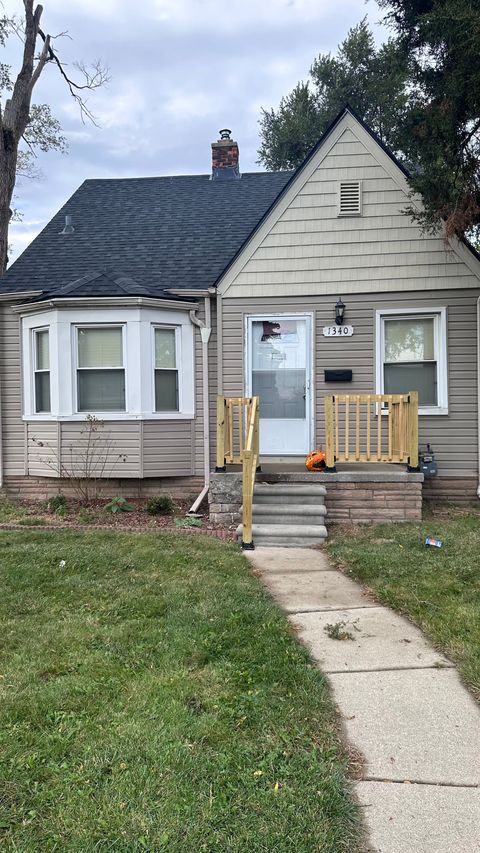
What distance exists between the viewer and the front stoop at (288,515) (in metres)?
6.43

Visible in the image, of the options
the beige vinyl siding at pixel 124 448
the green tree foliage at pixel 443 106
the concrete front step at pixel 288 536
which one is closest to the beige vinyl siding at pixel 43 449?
the beige vinyl siding at pixel 124 448

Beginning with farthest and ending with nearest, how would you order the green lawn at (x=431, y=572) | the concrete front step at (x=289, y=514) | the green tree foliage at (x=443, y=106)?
1. the concrete front step at (x=289, y=514)
2. the green tree foliage at (x=443, y=106)
3. the green lawn at (x=431, y=572)

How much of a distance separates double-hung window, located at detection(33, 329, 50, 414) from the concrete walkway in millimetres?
5779

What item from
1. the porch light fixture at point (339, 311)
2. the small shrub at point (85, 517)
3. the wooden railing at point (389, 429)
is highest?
the porch light fixture at point (339, 311)

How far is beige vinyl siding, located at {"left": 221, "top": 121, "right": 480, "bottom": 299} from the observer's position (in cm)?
822

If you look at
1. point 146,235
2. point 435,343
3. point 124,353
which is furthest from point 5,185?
point 435,343

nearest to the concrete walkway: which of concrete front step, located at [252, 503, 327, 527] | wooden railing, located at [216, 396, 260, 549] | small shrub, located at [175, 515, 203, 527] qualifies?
wooden railing, located at [216, 396, 260, 549]

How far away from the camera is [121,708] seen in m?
2.83

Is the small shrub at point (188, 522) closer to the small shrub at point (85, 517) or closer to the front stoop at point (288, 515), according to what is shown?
the front stoop at point (288, 515)

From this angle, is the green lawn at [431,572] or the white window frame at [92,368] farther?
the white window frame at [92,368]

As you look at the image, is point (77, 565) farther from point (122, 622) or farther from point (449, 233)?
point (449, 233)

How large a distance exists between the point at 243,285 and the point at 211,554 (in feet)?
14.6

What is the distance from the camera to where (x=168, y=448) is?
8750mm

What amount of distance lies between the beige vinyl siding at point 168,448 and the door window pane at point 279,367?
1.26 m
